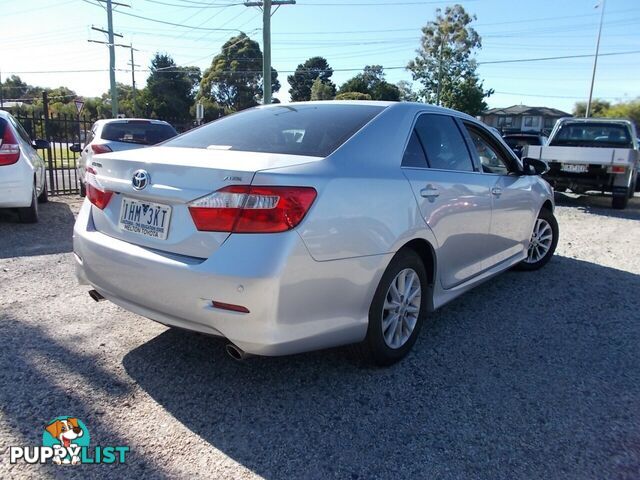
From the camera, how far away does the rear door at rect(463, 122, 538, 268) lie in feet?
13.9

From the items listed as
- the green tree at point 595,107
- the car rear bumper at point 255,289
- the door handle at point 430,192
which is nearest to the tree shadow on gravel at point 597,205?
the door handle at point 430,192

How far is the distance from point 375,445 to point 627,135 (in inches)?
453

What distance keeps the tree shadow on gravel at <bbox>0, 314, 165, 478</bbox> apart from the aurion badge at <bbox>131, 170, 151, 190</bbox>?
1.11m

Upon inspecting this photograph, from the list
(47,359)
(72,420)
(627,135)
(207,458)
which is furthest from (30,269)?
(627,135)

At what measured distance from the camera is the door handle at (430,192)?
3211 millimetres

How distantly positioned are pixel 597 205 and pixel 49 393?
11584mm

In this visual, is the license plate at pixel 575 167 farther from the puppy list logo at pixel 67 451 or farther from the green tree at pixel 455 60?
the green tree at pixel 455 60

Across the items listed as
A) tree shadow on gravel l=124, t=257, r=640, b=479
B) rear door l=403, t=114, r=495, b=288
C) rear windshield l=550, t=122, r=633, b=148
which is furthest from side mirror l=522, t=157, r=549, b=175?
rear windshield l=550, t=122, r=633, b=148

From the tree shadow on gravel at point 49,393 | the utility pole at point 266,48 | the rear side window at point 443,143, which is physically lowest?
the tree shadow on gravel at point 49,393

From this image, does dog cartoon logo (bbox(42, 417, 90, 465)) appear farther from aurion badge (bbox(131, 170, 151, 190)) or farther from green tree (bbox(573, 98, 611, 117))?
green tree (bbox(573, 98, 611, 117))

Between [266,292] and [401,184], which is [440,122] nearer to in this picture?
[401,184]

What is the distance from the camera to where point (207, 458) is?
227 cm

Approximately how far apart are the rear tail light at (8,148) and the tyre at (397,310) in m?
5.61

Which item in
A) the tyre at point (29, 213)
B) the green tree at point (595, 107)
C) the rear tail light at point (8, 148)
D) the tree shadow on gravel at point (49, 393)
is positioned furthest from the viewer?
the green tree at point (595, 107)
